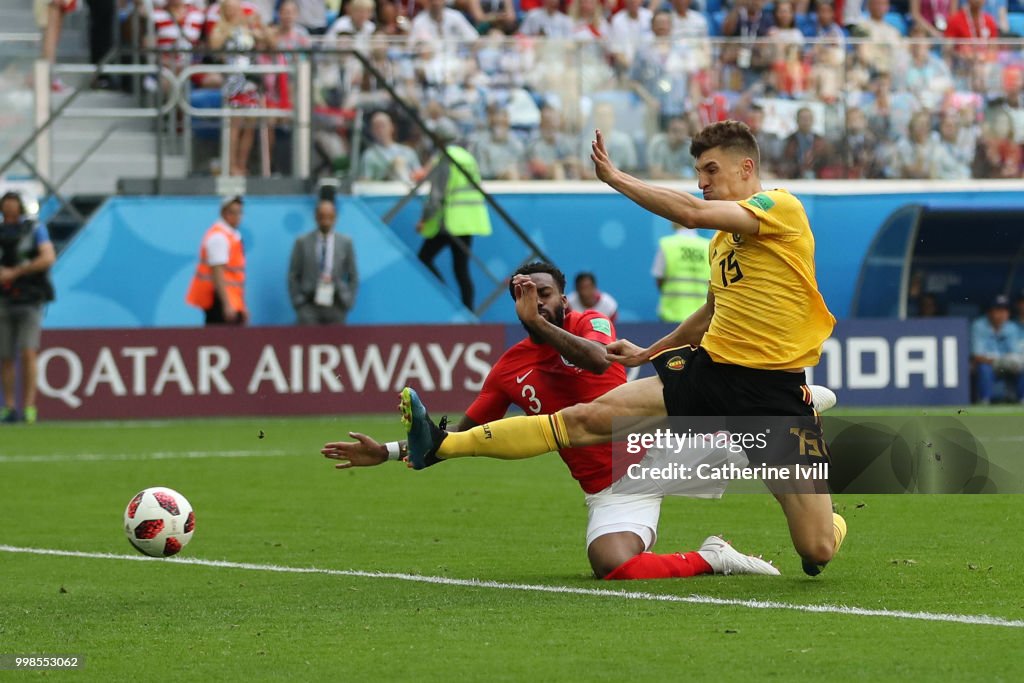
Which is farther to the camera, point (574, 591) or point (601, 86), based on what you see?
point (601, 86)

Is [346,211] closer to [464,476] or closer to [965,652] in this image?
[464,476]

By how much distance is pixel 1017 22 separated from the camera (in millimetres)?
24031

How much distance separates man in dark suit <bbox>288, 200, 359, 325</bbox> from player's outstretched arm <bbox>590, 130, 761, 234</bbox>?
39.8 feet

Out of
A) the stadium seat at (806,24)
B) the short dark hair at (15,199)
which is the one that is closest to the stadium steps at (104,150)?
the short dark hair at (15,199)

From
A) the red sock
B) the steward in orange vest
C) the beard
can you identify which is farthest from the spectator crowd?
the red sock

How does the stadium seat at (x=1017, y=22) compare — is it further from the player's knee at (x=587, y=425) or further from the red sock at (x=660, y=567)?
the player's knee at (x=587, y=425)

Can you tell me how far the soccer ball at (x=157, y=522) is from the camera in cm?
815

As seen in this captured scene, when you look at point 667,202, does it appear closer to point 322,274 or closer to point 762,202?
point 762,202

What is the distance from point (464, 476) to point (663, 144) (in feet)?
27.1

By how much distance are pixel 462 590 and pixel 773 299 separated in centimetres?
177

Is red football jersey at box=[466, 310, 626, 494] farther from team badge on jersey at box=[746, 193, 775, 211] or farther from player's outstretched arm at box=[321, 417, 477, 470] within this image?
team badge on jersey at box=[746, 193, 775, 211]

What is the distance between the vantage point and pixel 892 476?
11.8 meters

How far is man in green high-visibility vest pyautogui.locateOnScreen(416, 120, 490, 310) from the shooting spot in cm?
2012

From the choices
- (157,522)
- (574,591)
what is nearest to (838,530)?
(574,591)
